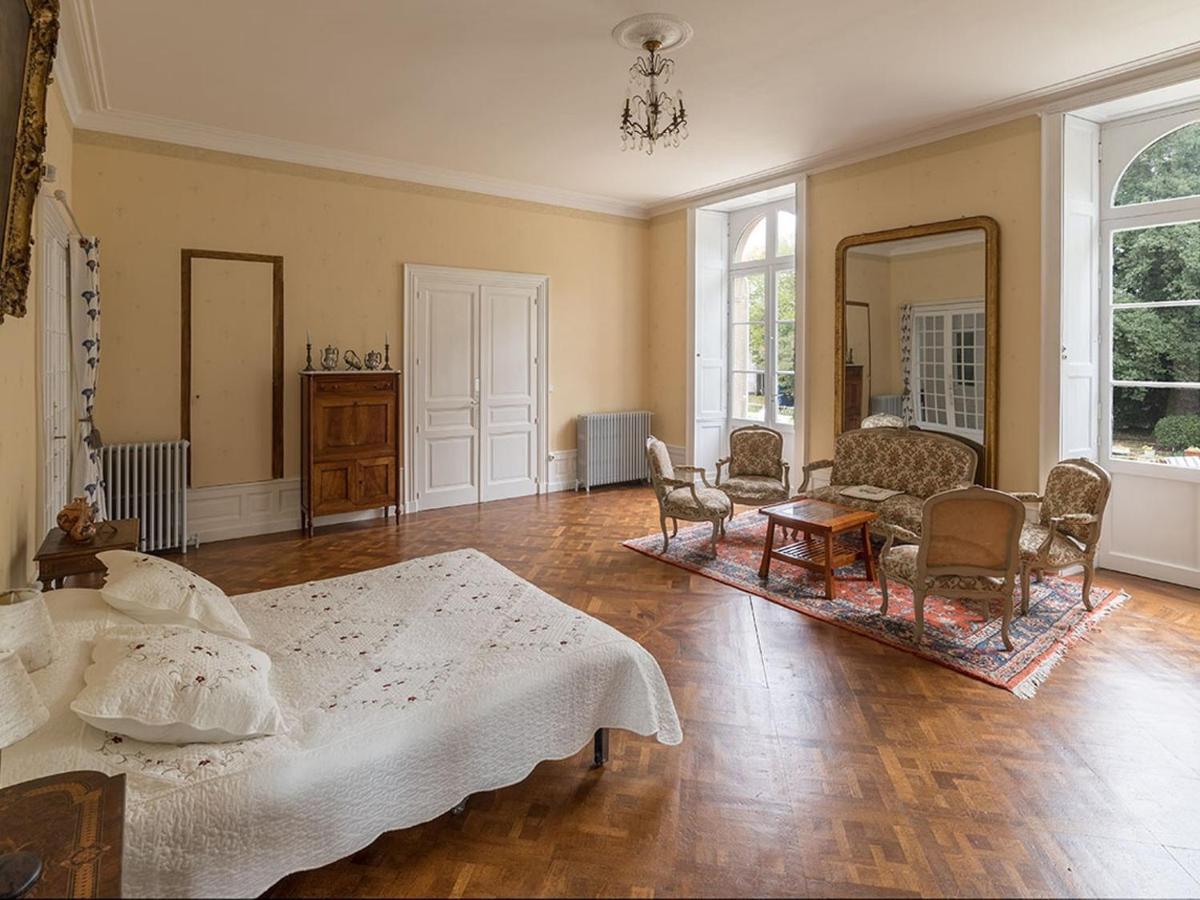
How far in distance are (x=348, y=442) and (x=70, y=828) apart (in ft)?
17.4

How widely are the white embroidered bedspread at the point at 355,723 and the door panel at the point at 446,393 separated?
4.31 m

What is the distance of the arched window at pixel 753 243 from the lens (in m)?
8.36

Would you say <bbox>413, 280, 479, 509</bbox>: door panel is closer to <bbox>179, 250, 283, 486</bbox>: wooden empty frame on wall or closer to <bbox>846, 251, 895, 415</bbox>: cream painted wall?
<bbox>179, 250, 283, 486</bbox>: wooden empty frame on wall

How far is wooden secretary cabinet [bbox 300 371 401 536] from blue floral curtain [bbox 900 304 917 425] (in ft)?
14.8

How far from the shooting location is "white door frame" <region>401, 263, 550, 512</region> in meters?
7.29

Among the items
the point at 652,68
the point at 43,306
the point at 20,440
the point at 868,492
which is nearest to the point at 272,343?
the point at 43,306

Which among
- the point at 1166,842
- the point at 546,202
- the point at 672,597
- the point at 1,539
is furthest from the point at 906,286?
the point at 1,539

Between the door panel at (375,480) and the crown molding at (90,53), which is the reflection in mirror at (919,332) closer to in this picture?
the door panel at (375,480)

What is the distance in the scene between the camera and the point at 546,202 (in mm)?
8203

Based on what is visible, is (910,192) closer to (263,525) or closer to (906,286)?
(906,286)

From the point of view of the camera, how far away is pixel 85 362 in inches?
202

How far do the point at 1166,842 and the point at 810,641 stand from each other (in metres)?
1.86

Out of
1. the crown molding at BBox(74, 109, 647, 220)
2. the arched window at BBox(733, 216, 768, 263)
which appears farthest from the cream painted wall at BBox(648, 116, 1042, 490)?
the crown molding at BBox(74, 109, 647, 220)

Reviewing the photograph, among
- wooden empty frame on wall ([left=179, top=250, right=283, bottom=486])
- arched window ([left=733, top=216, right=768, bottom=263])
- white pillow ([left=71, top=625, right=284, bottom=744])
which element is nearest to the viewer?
white pillow ([left=71, top=625, right=284, bottom=744])
